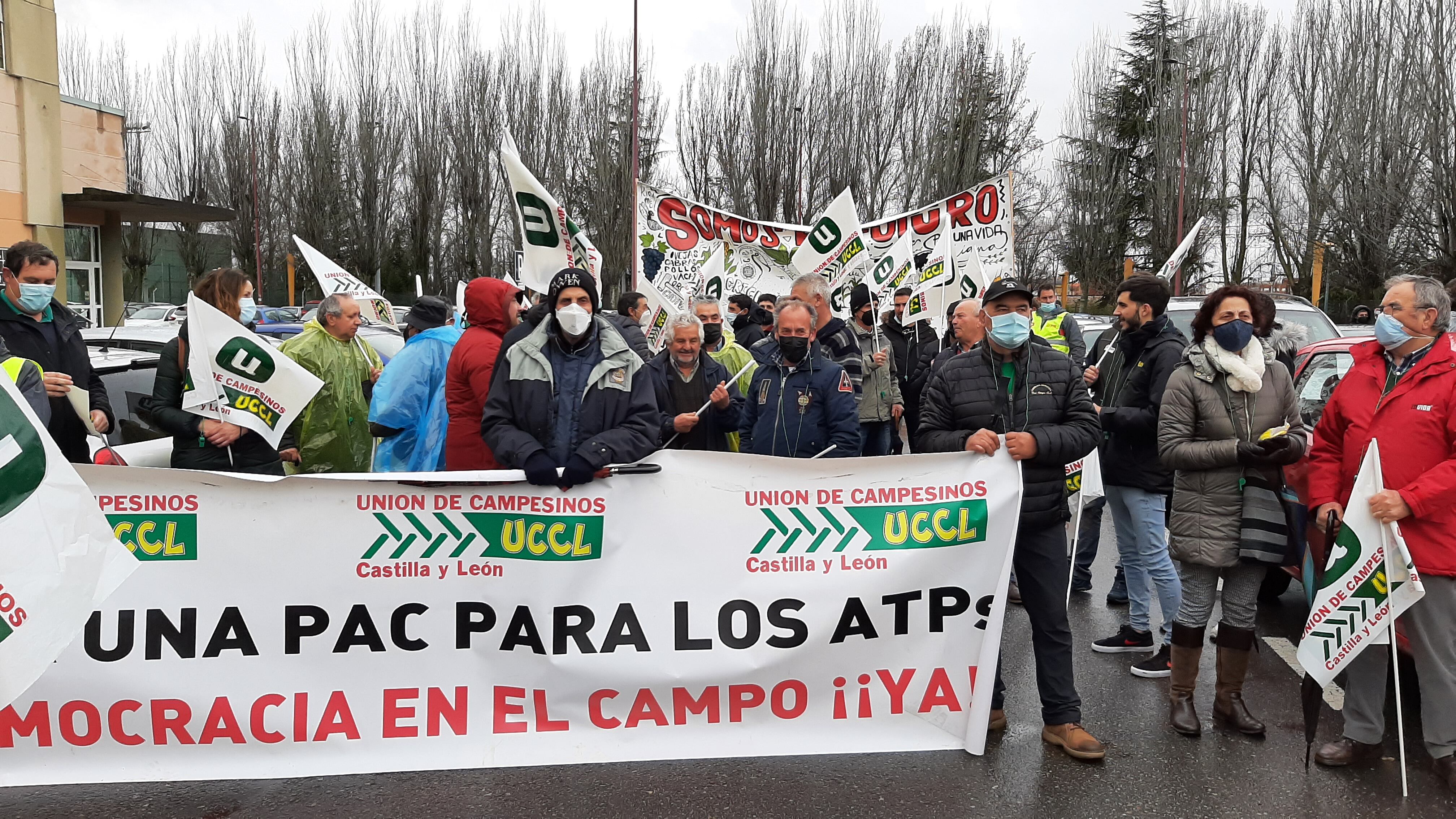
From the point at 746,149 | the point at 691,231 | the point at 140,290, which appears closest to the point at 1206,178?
the point at 746,149

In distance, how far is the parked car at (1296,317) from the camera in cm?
1234

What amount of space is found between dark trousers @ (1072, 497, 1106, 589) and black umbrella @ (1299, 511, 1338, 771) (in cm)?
221

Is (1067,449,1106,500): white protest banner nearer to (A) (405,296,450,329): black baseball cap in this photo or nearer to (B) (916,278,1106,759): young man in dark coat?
(B) (916,278,1106,759): young man in dark coat

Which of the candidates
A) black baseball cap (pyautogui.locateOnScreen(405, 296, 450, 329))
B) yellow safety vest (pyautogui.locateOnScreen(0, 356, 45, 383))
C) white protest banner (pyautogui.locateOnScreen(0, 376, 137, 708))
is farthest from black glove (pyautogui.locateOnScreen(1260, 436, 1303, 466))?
yellow safety vest (pyautogui.locateOnScreen(0, 356, 45, 383))

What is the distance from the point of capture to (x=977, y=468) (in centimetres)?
447

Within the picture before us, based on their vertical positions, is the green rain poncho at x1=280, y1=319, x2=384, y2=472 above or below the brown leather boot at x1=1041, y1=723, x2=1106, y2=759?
above

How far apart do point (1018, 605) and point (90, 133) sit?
28529 mm

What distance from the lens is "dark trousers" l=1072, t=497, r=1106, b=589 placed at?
7.09 metres

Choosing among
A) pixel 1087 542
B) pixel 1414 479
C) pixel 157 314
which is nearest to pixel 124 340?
pixel 1087 542

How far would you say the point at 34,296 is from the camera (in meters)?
5.29

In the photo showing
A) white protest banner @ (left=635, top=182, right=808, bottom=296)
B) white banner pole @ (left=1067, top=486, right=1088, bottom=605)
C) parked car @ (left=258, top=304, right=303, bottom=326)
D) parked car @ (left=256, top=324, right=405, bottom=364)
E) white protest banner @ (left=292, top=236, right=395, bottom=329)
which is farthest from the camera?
parked car @ (left=258, top=304, right=303, bottom=326)

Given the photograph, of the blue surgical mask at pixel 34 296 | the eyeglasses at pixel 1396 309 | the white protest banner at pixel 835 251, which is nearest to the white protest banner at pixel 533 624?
the eyeglasses at pixel 1396 309

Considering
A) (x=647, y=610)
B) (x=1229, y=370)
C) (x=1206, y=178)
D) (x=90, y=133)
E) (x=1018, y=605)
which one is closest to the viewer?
(x=647, y=610)

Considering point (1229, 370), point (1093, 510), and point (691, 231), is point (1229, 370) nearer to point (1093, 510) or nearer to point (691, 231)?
point (1093, 510)
